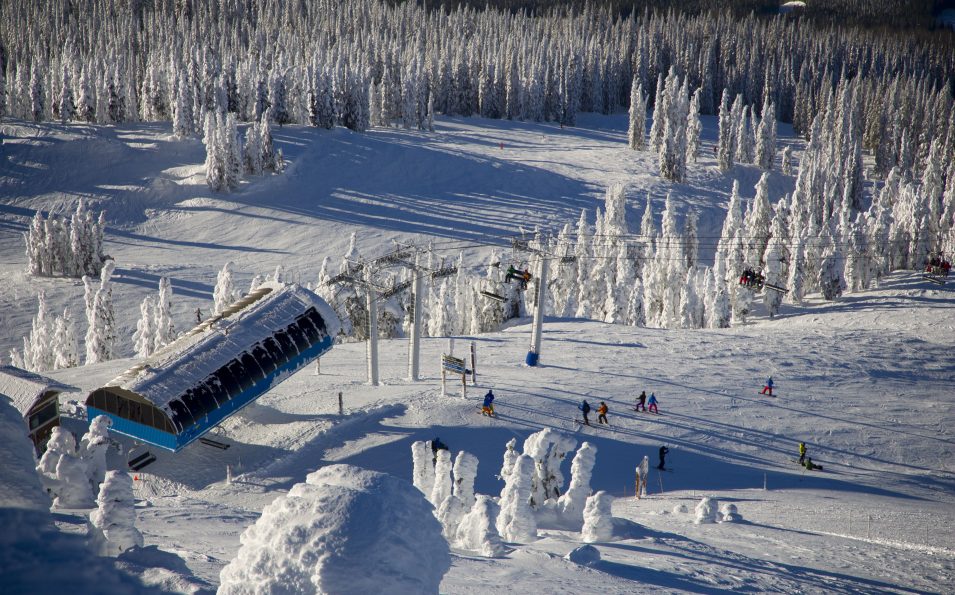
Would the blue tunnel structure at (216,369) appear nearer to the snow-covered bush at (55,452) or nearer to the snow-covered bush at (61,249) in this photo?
the snow-covered bush at (55,452)

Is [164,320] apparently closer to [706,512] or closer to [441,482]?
[441,482]

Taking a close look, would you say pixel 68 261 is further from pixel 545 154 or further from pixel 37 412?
pixel 545 154

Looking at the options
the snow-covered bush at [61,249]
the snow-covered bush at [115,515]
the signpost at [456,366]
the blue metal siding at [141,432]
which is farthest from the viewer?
the snow-covered bush at [61,249]

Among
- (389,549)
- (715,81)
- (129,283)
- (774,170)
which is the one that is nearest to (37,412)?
(389,549)

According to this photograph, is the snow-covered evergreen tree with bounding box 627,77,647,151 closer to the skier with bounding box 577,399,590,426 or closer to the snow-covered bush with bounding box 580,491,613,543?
the skier with bounding box 577,399,590,426

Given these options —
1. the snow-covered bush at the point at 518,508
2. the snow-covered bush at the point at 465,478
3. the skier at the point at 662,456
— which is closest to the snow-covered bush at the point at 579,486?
the snow-covered bush at the point at 518,508

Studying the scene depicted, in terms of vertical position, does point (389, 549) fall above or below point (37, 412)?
above

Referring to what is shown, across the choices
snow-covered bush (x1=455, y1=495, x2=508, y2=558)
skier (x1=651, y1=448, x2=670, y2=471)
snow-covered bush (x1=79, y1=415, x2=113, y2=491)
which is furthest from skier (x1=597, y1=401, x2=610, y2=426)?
snow-covered bush (x1=79, y1=415, x2=113, y2=491)

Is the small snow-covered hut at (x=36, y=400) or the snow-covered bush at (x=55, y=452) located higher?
the snow-covered bush at (x=55, y=452)
